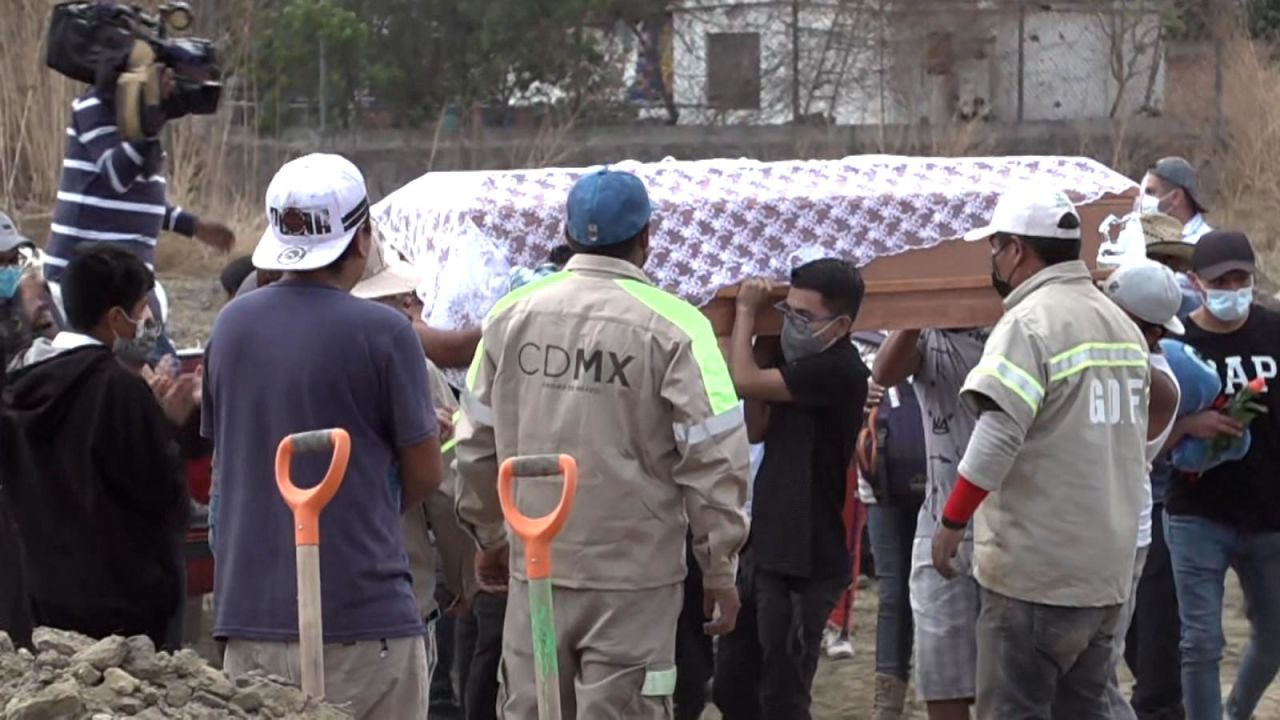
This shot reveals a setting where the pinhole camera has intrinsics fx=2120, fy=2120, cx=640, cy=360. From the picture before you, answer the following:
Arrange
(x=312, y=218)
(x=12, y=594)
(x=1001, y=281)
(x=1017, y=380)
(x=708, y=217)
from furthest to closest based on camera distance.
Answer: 1. (x=708, y=217)
2. (x=1001, y=281)
3. (x=1017, y=380)
4. (x=12, y=594)
5. (x=312, y=218)

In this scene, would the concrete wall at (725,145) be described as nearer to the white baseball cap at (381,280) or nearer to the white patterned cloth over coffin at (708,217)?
the white patterned cloth over coffin at (708,217)

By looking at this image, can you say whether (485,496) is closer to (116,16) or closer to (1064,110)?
(116,16)

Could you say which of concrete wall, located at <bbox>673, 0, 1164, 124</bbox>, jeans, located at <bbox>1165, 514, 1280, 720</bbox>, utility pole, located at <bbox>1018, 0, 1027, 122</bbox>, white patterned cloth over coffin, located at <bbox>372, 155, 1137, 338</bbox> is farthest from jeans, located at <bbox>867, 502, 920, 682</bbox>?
utility pole, located at <bbox>1018, 0, 1027, 122</bbox>

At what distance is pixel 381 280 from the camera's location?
5.60 m

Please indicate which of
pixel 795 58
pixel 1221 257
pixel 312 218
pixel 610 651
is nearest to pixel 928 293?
pixel 1221 257

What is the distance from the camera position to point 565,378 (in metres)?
5.43

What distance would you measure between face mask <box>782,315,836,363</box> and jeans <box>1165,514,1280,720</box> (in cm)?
155

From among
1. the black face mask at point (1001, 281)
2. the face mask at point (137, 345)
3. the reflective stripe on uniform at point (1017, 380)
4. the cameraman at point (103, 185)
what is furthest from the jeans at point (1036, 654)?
the cameraman at point (103, 185)

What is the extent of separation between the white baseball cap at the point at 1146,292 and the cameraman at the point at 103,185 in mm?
3293

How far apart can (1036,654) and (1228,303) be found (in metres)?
1.81

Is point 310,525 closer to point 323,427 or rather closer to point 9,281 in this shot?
point 323,427

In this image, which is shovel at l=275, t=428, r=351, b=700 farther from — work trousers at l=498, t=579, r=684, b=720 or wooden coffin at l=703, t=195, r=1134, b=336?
wooden coffin at l=703, t=195, r=1134, b=336

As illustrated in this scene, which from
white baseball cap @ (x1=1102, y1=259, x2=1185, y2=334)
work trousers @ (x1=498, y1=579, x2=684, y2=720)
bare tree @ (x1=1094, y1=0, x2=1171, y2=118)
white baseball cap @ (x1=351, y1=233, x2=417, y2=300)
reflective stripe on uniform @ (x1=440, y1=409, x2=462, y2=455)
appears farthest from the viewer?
bare tree @ (x1=1094, y1=0, x2=1171, y2=118)

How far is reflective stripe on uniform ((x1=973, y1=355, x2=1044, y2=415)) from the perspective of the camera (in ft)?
19.2
